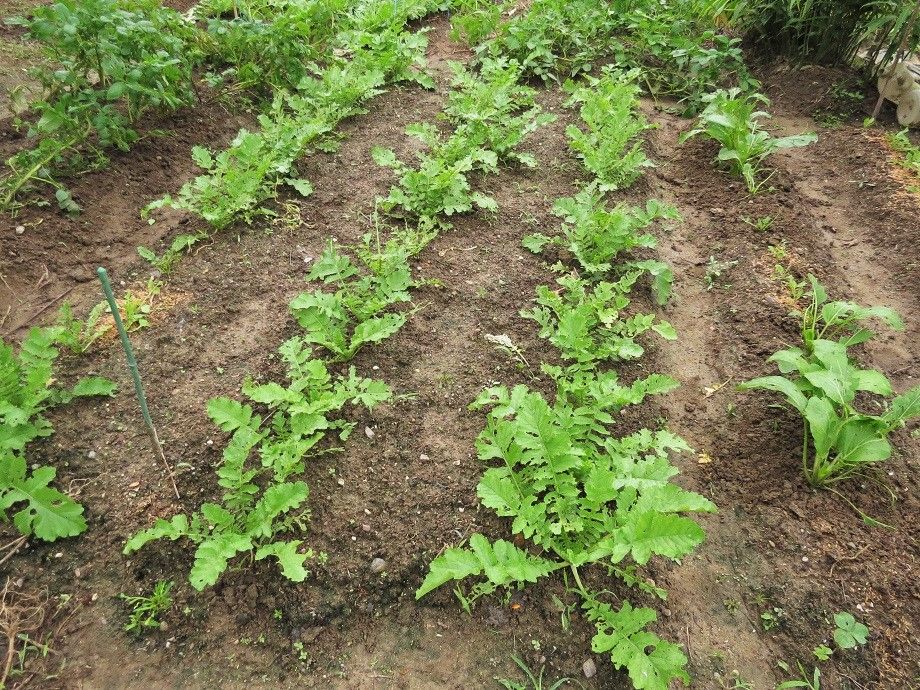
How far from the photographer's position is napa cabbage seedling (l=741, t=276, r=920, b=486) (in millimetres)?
2535

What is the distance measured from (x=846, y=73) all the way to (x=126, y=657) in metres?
6.78

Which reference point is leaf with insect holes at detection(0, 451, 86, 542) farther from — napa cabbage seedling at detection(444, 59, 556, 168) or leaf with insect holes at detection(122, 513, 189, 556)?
napa cabbage seedling at detection(444, 59, 556, 168)

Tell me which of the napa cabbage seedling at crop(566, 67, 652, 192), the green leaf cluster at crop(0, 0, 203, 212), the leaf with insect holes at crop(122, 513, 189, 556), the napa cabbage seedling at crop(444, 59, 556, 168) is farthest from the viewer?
the napa cabbage seedling at crop(444, 59, 556, 168)

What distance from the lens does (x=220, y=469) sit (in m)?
2.37

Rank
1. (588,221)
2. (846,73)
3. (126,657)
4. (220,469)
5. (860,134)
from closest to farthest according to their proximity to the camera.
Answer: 1. (126,657)
2. (220,469)
3. (588,221)
4. (860,134)
5. (846,73)

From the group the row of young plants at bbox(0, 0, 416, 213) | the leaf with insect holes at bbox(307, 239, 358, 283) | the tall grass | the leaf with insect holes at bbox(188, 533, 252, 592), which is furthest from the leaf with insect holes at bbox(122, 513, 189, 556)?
the tall grass

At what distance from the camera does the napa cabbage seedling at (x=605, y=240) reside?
3.48m

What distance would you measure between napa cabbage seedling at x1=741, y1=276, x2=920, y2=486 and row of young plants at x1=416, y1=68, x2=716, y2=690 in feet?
1.83

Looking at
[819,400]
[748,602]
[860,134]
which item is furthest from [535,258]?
[860,134]

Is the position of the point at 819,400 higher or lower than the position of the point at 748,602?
higher

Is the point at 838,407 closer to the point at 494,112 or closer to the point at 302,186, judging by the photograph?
the point at 494,112

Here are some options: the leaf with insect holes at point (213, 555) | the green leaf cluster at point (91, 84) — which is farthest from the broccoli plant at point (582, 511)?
the green leaf cluster at point (91, 84)

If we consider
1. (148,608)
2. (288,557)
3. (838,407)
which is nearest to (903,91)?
(838,407)

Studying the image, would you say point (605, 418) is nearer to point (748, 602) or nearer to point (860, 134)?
point (748, 602)
